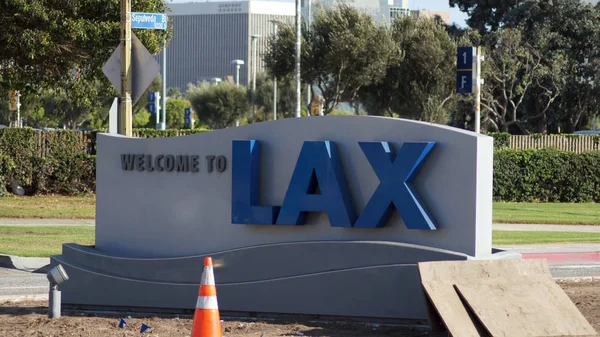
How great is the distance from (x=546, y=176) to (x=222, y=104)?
54.9 metres

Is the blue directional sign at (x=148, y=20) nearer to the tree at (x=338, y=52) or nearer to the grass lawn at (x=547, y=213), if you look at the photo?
the grass lawn at (x=547, y=213)

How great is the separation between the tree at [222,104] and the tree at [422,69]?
3731cm

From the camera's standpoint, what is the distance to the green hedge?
106 feet

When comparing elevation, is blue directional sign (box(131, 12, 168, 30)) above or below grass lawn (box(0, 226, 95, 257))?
above

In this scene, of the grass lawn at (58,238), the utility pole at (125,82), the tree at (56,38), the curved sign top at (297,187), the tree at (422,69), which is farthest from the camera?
the tree at (422,69)

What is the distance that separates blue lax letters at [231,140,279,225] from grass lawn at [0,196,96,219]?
1470 centimetres

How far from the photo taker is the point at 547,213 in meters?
27.5

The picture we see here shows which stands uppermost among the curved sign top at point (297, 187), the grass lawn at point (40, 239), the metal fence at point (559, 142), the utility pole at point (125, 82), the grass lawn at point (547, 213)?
the utility pole at point (125, 82)

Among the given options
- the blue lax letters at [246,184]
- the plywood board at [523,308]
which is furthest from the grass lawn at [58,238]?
the plywood board at [523,308]

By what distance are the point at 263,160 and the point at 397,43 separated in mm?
37277

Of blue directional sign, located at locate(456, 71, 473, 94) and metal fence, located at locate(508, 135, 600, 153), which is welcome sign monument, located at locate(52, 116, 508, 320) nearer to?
blue directional sign, located at locate(456, 71, 473, 94)

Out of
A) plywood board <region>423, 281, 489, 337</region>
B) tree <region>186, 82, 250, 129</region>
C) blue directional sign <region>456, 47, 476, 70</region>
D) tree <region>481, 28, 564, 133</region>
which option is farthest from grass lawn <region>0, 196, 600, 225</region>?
tree <region>186, 82, 250, 129</region>

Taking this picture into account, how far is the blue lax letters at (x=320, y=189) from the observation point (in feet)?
31.8

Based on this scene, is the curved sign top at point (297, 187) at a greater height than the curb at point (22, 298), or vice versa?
the curved sign top at point (297, 187)
